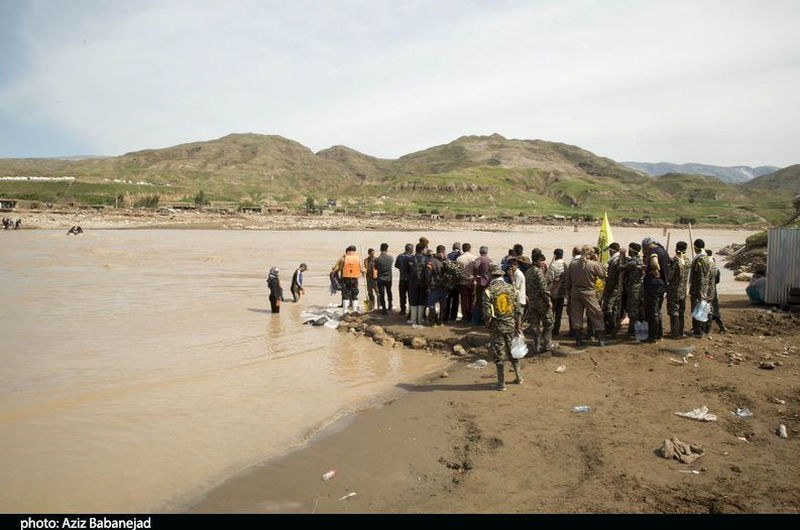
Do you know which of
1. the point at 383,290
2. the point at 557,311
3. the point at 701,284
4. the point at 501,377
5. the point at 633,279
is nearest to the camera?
the point at 501,377

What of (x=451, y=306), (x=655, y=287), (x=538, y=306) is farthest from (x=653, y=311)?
(x=451, y=306)

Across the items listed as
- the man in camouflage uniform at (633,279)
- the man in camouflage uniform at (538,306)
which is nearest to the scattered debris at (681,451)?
the man in camouflage uniform at (538,306)

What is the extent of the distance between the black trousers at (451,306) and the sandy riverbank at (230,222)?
179 ft

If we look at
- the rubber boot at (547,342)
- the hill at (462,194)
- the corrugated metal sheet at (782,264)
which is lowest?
the rubber boot at (547,342)

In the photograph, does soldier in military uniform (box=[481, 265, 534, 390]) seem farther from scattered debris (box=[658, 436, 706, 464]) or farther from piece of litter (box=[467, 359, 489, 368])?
scattered debris (box=[658, 436, 706, 464])

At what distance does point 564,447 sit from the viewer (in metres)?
6.39

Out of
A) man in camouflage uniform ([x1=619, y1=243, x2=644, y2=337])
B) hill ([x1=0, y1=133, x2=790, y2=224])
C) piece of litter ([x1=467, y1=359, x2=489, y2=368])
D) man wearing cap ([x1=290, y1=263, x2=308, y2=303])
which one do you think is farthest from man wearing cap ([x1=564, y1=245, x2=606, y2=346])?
hill ([x1=0, y1=133, x2=790, y2=224])

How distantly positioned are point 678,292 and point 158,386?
9.68 metres

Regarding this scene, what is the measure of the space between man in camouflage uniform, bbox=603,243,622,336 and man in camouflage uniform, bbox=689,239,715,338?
139 cm

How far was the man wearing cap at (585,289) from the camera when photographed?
32.4 ft

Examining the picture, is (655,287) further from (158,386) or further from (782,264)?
(158,386)

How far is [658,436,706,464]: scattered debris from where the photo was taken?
19.2 feet

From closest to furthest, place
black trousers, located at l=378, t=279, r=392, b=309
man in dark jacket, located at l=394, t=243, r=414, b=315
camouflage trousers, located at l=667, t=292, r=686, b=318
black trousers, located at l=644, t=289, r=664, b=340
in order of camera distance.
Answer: black trousers, located at l=644, t=289, r=664, b=340
camouflage trousers, located at l=667, t=292, r=686, b=318
man in dark jacket, located at l=394, t=243, r=414, b=315
black trousers, located at l=378, t=279, r=392, b=309

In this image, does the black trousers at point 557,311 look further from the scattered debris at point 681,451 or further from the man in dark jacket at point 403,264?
the scattered debris at point 681,451
